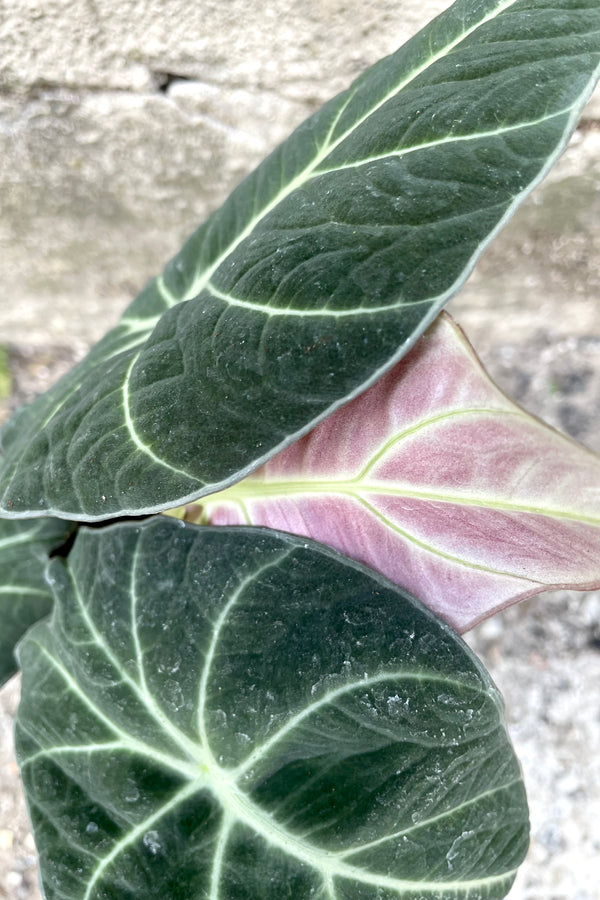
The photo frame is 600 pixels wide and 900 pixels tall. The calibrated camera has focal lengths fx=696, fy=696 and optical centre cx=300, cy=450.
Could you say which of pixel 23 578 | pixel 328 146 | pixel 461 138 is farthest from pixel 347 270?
pixel 23 578

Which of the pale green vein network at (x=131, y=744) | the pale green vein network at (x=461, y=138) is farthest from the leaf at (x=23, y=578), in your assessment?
the pale green vein network at (x=461, y=138)

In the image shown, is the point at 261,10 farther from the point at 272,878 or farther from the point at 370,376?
the point at 272,878

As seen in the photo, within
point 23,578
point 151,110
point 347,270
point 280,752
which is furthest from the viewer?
point 151,110

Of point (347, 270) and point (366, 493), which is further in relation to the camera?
point (366, 493)

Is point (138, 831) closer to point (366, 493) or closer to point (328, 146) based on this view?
point (366, 493)

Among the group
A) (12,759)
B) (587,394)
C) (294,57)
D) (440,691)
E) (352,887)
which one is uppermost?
(294,57)

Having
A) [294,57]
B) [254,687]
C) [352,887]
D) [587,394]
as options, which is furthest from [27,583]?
[587,394]
